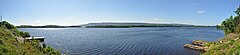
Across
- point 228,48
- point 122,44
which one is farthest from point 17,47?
point 122,44

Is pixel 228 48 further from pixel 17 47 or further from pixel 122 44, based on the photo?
pixel 122 44

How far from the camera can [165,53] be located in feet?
149

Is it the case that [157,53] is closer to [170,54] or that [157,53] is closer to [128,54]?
[170,54]

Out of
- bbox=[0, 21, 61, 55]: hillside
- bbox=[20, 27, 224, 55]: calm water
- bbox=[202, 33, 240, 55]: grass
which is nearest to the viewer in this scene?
bbox=[0, 21, 61, 55]: hillside

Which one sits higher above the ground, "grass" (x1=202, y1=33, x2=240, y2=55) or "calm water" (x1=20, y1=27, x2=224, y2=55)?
"grass" (x1=202, y1=33, x2=240, y2=55)

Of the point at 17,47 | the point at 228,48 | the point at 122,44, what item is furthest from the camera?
the point at 122,44

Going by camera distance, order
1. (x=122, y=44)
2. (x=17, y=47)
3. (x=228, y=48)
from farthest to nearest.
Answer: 1. (x=122, y=44)
2. (x=228, y=48)
3. (x=17, y=47)

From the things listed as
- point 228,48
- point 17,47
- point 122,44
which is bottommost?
point 122,44

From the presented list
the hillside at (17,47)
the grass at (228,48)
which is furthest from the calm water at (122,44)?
the hillside at (17,47)

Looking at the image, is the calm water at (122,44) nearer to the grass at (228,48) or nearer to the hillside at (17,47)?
the grass at (228,48)

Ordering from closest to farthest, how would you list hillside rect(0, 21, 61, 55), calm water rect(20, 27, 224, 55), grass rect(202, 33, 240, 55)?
hillside rect(0, 21, 61, 55), grass rect(202, 33, 240, 55), calm water rect(20, 27, 224, 55)

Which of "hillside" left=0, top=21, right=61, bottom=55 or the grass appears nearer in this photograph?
"hillside" left=0, top=21, right=61, bottom=55

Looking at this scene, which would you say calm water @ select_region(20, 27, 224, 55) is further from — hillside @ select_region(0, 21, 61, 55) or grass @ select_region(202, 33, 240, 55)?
hillside @ select_region(0, 21, 61, 55)

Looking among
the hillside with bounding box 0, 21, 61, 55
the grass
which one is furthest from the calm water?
the hillside with bounding box 0, 21, 61, 55
